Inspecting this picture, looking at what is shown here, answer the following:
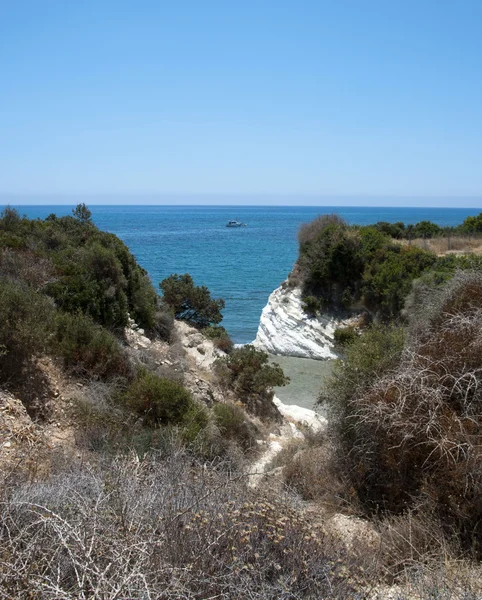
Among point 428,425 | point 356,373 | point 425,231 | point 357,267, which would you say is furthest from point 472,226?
point 428,425

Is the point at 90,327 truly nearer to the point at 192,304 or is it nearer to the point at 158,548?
the point at 158,548

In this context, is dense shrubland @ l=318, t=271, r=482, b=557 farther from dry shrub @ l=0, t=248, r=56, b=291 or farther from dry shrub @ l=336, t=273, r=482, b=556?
dry shrub @ l=0, t=248, r=56, b=291

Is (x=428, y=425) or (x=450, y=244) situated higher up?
(x=450, y=244)

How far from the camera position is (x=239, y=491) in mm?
5180

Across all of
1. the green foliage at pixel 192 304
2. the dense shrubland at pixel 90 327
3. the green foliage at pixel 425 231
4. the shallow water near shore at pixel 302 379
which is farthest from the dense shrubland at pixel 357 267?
the dense shrubland at pixel 90 327

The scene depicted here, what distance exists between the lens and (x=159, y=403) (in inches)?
391

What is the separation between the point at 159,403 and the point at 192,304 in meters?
15.0

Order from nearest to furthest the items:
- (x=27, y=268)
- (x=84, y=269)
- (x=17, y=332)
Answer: (x=17, y=332) < (x=27, y=268) < (x=84, y=269)

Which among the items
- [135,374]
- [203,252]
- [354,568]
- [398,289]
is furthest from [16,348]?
[203,252]

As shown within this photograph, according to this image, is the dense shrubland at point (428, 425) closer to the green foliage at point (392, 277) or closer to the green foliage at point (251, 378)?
the green foliage at point (251, 378)

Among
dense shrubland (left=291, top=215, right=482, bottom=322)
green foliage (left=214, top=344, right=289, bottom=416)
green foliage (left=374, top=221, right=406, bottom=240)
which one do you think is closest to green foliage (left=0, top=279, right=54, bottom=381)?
green foliage (left=214, top=344, right=289, bottom=416)

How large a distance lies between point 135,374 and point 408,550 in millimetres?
7314

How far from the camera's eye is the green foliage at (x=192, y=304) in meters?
24.6

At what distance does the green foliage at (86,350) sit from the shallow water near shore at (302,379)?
770 cm
